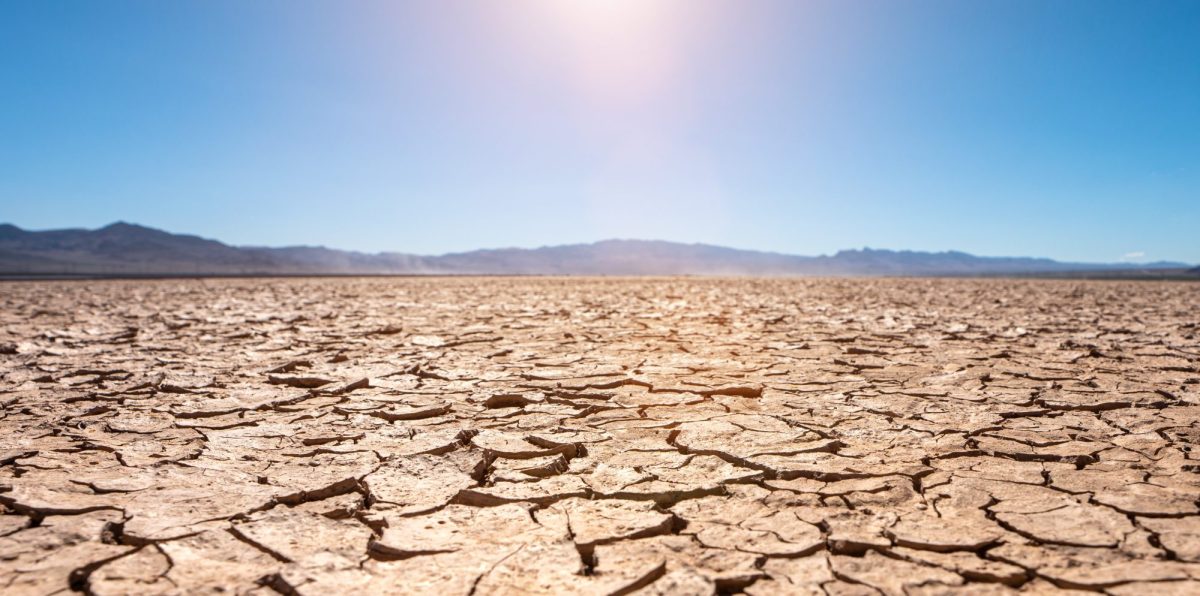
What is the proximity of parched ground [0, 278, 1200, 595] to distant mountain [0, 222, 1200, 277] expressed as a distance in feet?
113

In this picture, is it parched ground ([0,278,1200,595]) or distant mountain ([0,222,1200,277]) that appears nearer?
parched ground ([0,278,1200,595])

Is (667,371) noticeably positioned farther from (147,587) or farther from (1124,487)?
(147,587)

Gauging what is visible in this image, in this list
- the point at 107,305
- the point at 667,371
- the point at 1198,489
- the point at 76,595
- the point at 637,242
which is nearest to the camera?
the point at 76,595

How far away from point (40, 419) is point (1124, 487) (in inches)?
149

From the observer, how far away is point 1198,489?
179 centimetres

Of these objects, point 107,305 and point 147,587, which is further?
point 107,305

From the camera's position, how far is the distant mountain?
Result: 59.0 metres

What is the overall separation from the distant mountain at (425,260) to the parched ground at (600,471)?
3459 cm

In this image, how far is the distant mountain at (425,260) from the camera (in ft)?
194

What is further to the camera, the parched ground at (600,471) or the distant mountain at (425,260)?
the distant mountain at (425,260)

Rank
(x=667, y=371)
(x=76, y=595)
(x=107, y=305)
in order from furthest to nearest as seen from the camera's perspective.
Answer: (x=107, y=305) → (x=667, y=371) → (x=76, y=595)

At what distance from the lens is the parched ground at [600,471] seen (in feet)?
4.62

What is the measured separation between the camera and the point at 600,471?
80.3 inches

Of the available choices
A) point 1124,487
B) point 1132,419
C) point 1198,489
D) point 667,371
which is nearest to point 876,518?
point 1124,487
